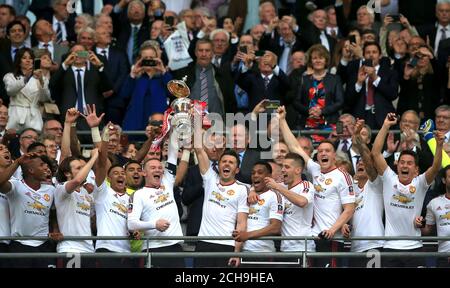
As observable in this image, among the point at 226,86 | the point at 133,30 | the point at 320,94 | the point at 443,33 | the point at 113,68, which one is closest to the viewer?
the point at 320,94

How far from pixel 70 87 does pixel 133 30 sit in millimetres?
2258

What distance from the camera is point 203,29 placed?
82.2 feet

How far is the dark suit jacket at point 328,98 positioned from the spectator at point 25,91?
3747 millimetres

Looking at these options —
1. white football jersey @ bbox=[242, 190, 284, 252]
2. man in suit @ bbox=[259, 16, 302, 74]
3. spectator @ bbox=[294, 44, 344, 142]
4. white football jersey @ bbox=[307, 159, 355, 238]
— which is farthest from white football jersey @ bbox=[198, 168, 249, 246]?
man in suit @ bbox=[259, 16, 302, 74]

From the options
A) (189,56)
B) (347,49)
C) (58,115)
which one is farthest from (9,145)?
(347,49)

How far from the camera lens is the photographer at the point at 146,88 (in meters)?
23.5

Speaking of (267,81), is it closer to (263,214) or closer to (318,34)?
(318,34)

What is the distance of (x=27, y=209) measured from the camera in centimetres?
2017

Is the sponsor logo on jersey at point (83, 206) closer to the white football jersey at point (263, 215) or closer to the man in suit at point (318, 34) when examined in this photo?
the white football jersey at point (263, 215)

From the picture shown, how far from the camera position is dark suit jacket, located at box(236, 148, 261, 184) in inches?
840

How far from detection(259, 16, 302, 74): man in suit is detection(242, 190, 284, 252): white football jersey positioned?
489 cm

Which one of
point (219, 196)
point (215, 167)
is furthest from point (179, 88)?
point (219, 196)

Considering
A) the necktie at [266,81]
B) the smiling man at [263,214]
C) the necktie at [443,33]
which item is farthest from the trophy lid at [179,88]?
the necktie at [443,33]

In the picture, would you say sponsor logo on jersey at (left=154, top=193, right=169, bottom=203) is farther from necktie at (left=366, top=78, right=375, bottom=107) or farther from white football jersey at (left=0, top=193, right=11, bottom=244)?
necktie at (left=366, top=78, right=375, bottom=107)
